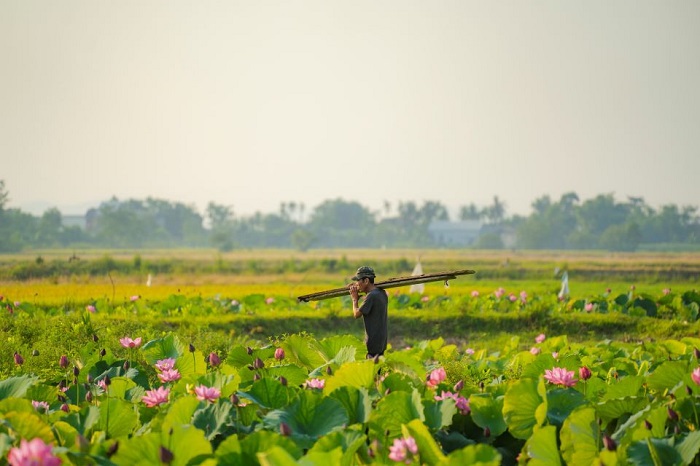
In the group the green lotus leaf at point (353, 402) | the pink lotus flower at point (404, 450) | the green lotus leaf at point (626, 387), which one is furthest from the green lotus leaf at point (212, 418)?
the green lotus leaf at point (626, 387)

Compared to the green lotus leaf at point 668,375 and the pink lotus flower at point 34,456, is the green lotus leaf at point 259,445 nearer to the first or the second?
the pink lotus flower at point 34,456

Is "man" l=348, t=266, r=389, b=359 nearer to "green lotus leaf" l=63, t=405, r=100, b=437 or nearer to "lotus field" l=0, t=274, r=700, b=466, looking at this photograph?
"lotus field" l=0, t=274, r=700, b=466

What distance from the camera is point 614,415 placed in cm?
467

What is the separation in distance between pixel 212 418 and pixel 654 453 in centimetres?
192

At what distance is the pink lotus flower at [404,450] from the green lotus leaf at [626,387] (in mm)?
1585

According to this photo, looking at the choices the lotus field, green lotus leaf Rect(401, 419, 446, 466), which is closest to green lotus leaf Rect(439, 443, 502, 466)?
the lotus field

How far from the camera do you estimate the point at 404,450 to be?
384cm

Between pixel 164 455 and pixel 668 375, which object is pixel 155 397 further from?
pixel 668 375

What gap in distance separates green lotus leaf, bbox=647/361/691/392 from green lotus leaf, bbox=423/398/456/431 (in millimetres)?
1278

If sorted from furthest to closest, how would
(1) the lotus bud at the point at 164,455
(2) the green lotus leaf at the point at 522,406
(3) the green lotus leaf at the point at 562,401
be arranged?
(3) the green lotus leaf at the point at 562,401
(2) the green lotus leaf at the point at 522,406
(1) the lotus bud at the point at 164,455

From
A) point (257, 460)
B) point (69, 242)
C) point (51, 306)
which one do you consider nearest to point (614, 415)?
point (257, 460)

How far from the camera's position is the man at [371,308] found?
24.6ft

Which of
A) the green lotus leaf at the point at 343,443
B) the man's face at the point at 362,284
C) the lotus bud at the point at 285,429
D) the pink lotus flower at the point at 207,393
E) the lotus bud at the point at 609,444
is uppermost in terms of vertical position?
the man's face at the point at 362,284

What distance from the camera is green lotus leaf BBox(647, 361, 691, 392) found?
194 inches
